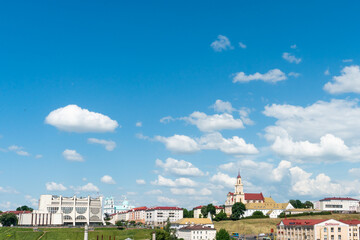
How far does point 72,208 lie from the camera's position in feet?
613

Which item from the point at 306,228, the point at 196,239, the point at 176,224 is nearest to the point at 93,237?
the point at 196,239

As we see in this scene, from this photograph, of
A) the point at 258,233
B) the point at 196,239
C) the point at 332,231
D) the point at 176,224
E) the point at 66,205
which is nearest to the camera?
the point at 332,231

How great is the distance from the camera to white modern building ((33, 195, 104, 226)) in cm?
18438

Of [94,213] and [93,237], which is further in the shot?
[94,213]

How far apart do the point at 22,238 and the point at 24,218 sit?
163 feet

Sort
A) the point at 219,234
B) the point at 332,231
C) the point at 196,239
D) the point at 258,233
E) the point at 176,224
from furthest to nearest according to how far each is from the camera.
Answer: the point at 176,224 → the point at 258,233 → the point at 196,239 → the point at 219,234 → the point at 332,231

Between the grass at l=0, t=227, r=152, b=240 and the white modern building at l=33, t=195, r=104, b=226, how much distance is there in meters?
34.3

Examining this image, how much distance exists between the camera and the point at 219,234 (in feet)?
422

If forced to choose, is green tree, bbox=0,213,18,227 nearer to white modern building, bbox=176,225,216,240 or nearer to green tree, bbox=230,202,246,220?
white modern building, bbox=176,225,216,240

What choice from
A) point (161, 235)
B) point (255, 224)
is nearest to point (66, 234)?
point (161, 235)

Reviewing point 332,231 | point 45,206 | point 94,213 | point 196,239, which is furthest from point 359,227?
point 45,206

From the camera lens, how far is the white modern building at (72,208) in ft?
605

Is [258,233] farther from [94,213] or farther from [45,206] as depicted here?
[45,206]

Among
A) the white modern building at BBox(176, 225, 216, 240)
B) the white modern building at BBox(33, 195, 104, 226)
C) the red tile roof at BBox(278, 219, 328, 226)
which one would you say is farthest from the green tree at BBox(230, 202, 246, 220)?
the white modern building at BBox(33, 195, 104, 226)
